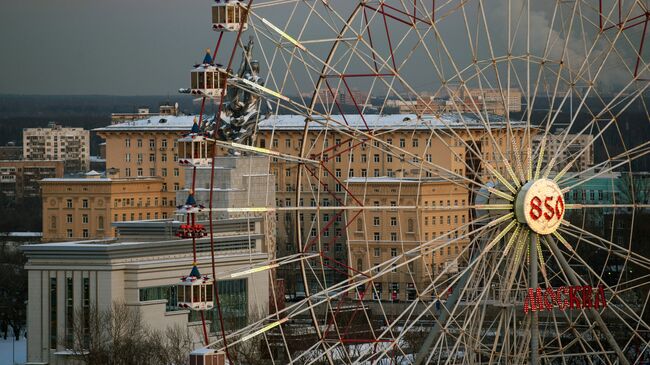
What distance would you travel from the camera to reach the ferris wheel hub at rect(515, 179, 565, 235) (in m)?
74.2

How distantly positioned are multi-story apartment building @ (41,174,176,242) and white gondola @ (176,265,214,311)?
4615 inches

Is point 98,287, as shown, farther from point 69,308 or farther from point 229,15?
point 229,15

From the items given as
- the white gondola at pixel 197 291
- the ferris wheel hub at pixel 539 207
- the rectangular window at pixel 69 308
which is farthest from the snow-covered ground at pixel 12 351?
the ferris wheel hub at pixel 539 207

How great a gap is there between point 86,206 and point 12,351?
62292 millimetres

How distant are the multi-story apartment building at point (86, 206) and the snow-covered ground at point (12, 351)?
4729 cm

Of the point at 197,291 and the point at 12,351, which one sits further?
the point at 12,351

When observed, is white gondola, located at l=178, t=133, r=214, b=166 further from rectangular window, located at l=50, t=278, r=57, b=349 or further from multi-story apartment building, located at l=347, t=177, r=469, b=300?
multi-story apartment building, located at l=347, t=177, r=469, b=300

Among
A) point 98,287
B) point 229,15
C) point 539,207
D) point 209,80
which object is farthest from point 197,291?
point 98,287

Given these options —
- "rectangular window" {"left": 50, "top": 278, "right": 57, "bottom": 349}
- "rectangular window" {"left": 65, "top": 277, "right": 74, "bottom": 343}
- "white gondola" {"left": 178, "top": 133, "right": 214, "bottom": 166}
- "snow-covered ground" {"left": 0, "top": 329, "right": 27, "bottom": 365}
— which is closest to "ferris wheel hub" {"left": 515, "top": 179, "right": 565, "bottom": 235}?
"white gondola" {"left": 178, "top": 133, "right": 214, "bottom": 166}

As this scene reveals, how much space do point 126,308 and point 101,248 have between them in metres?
3.10

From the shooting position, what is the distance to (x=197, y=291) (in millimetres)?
71688

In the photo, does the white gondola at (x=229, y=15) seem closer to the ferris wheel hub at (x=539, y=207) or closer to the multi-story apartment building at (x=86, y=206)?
the ferris wheel hub at (x=539, y=207)

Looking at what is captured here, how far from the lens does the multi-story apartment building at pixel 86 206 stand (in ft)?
625

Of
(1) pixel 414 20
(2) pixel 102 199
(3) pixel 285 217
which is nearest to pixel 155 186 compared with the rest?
(2) pixel 102 199
